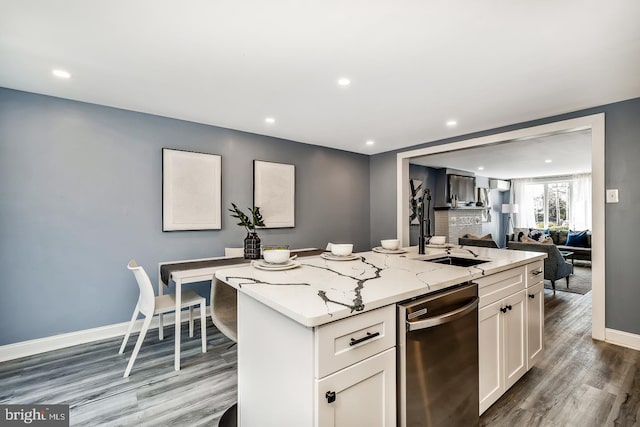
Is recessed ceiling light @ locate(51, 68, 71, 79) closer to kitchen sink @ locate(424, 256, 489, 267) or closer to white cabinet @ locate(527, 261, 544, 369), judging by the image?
kitchen sink @ locate(424, 256, 489, 267)

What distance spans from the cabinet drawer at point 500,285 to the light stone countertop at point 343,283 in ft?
0.16

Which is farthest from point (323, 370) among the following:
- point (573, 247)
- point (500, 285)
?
point (573, 247)

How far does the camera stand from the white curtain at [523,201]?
9320 millimetres

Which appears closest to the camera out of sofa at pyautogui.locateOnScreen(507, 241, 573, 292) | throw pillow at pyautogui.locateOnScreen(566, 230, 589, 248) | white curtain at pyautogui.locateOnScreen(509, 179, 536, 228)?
sofa at pyautogui.locateOnScreen(507, 241, 573, 292)

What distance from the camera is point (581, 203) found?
26.8ft

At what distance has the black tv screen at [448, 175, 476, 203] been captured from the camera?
6956 mm

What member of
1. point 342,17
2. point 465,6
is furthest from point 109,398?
point 465,6

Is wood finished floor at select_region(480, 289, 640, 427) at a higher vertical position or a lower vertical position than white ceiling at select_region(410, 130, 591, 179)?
lower

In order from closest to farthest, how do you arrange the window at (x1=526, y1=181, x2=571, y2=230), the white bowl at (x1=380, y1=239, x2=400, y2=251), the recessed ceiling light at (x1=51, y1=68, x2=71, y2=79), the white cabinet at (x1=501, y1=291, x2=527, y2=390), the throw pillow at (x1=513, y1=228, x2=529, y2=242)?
1. the white cabinet at (x1=501, y1=291, x2=527, y2=390)
2. the recessed ceiling light at (x1=51, y1=68, x2=71, y2=79)
3. the white bowl at (x1=380, y1=239, x2=400, y2=251)
4. the throw pillow at (x1=513, y1=228, x2=529, y2=242)
5. the window at (x1=526, y1=181, x2=571, y2=230)

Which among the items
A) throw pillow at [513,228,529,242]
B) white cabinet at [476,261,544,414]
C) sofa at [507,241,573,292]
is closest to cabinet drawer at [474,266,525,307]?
white cabinet at [476,261,544,414]

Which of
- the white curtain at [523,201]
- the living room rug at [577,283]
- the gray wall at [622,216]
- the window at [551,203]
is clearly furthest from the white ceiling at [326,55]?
the white curtain at [523,201]

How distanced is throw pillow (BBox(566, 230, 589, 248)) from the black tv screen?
7.98 ft

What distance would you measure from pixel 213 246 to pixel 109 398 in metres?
1.81

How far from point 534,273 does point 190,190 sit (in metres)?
3.37
